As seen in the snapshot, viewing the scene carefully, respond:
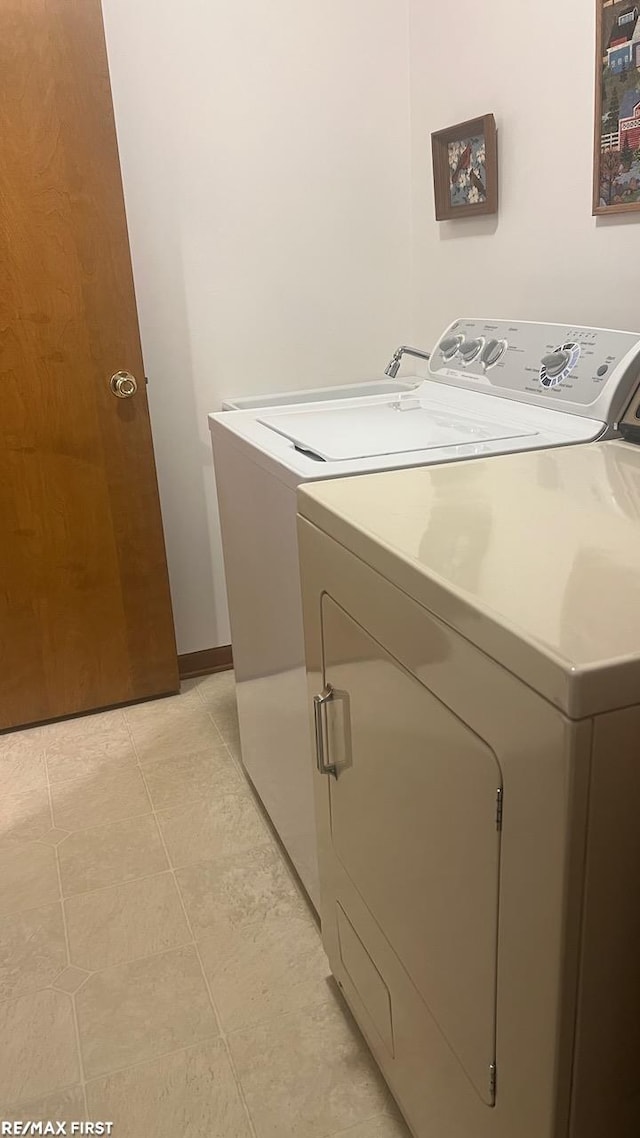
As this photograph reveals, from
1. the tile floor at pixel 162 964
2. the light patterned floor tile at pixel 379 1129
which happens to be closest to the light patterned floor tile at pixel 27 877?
the tile floor at pixel 162 964

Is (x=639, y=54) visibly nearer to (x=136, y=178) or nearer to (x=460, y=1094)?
(x=136, y=178)

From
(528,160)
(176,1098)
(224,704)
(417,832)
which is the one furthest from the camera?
(224,704)

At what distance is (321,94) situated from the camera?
7.43 feet

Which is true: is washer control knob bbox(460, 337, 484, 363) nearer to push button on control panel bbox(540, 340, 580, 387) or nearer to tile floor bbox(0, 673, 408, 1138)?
push button on control panel bbox(540, 340, 580, 387)

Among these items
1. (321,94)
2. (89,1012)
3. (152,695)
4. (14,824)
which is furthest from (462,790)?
(321,94)

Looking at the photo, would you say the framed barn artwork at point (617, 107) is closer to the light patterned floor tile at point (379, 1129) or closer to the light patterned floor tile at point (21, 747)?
the light patterned floor tile at point (379, 1129)

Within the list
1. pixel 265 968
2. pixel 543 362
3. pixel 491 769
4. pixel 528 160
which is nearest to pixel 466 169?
pixel 528 160

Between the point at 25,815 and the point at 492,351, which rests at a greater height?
the point at 492,351

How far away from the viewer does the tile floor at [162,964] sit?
133 centimetres

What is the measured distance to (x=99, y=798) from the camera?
2.08m

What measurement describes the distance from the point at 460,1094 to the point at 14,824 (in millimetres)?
1345

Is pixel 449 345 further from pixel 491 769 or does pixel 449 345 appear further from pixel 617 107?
pixel 491 769

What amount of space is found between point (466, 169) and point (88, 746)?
1.75 metres

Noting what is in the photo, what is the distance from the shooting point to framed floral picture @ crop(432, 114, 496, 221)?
1885mm
